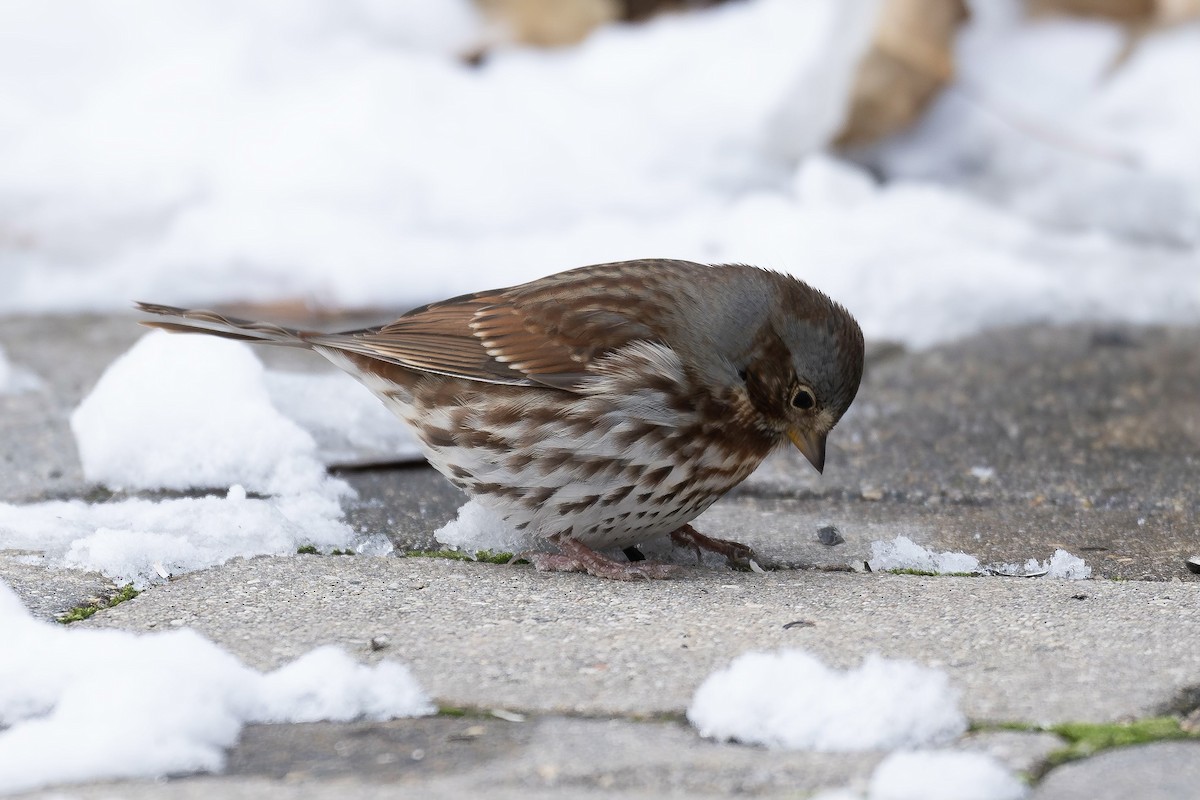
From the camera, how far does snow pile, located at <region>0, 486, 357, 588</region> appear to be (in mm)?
3588

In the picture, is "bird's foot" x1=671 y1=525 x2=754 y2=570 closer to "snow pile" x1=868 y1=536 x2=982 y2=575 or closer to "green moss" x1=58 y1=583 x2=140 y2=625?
"snow pile" x1=868 y1=536 x2=982 y2=575

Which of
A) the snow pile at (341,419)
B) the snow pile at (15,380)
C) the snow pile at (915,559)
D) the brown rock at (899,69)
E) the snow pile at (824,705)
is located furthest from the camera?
the brown rock at (899,69)

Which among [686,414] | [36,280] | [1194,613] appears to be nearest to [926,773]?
[1194,613]

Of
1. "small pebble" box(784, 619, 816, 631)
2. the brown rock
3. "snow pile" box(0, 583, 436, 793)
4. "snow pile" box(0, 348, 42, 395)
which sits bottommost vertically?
"snow pile" box(0, 583, 436, 793)

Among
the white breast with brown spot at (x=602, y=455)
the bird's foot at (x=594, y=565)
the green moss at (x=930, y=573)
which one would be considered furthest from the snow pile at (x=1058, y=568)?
the bird's foot at (x=594, y=565)

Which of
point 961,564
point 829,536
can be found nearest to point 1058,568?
point 961,564

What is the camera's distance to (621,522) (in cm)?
386

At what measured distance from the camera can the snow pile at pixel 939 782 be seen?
232cm

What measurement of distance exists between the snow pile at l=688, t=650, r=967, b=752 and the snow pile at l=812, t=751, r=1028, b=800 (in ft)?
0.57

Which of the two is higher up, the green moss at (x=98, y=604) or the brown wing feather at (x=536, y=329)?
the brown wing feather at (x=536, y=329)

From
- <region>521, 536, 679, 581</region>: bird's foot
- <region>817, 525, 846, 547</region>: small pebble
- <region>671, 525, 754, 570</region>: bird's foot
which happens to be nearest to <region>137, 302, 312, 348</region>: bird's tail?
<region>521, 536, 679, 581</region>: bird's foot

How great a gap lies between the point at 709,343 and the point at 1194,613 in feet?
4.54

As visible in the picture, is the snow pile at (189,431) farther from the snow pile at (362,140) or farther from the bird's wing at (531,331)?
the snow pile at (362,140)

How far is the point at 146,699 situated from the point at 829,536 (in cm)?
209
